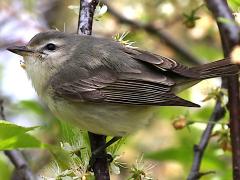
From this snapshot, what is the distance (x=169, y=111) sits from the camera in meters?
5.29

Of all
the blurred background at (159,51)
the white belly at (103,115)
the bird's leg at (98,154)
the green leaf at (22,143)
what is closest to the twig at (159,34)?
the blurred background at (159,51)

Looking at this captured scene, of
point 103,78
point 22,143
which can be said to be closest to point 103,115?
point 103,78

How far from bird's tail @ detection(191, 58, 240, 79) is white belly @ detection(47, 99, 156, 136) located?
0.40 meters

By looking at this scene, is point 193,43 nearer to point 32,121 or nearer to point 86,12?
point 32,121

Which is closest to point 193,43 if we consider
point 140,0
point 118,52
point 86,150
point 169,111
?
point 140,0

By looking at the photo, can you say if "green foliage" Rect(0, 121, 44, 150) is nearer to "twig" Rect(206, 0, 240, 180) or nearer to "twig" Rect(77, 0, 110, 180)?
"twig" Rect(77, 0, 110, 180)

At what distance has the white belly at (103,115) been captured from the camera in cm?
348

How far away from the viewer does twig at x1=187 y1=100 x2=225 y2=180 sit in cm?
327

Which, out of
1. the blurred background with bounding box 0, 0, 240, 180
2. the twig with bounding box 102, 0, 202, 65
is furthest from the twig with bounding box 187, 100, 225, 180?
the twig with bounding box 102, 0, 202, 65

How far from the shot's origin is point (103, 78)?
3.64 m

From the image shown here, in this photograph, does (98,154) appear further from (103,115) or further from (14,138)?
(14,138)

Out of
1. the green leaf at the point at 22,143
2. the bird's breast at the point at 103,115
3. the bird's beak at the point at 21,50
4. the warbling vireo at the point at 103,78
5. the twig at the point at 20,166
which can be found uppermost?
the bird's beak at the point at 21,50

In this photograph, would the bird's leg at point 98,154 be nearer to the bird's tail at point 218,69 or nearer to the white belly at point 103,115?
the white belly at point 103,115

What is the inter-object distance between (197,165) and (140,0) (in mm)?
2740
